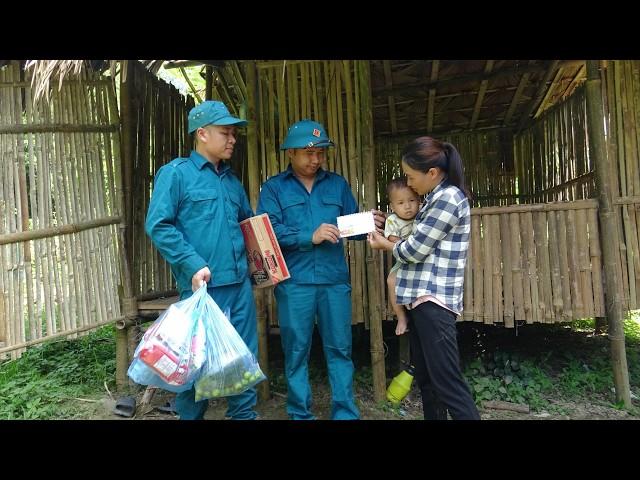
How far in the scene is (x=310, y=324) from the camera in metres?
3.10

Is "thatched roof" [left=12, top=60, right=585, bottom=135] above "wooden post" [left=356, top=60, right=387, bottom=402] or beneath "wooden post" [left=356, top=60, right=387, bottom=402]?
above

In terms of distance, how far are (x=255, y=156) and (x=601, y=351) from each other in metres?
3.78

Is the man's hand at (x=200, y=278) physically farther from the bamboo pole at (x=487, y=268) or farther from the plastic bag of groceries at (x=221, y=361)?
the bamboo pole at (x=487, y=268)

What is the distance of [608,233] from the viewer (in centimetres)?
362

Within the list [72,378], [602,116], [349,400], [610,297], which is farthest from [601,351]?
[72,378]

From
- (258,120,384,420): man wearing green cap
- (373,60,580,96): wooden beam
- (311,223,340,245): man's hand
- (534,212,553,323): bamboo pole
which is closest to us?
(311,223,340,245): man's hand

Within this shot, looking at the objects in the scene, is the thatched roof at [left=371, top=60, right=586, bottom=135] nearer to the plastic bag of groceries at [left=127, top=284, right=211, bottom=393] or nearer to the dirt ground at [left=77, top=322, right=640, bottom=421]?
the dirt ground at [left=77, top=322, right=640, bottom=421]

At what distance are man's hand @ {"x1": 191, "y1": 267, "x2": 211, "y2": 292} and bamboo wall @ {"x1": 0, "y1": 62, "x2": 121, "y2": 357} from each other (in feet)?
5.96

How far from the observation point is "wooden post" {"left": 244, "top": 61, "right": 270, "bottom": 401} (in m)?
3.78

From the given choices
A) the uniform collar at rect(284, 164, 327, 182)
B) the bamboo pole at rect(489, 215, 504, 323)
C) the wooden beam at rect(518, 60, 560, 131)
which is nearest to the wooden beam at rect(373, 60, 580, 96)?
the wooden beam at rect(518, 60, 560, 131)

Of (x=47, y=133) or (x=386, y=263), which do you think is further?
(x=386, y=263)

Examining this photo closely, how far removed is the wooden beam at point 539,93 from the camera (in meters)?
4.28

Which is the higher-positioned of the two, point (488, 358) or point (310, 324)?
point (310, 324)

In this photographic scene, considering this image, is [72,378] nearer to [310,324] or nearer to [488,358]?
[310,324]
